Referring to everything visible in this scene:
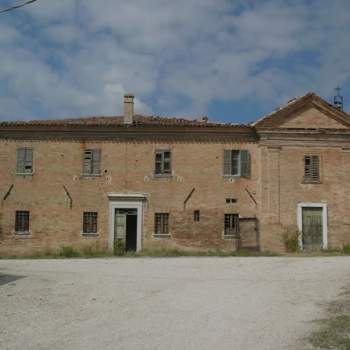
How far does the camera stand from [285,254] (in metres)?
22.4

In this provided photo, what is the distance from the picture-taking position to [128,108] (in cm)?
2417

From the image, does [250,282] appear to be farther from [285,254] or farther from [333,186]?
[333,186]

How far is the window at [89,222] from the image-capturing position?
2344cm

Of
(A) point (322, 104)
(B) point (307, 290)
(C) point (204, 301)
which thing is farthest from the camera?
(A) point (322, 104)

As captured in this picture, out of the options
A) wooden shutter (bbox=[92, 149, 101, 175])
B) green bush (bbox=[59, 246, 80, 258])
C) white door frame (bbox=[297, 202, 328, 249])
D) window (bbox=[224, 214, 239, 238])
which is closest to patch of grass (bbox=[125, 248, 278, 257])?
window (bbox=[224, 214, 239, 238])

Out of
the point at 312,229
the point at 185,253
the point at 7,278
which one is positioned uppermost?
the point at 312,229

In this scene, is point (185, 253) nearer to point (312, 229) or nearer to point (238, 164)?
point (238, 164)

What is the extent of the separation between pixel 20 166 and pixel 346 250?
1533 cm

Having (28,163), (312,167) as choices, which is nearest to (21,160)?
(28,163)

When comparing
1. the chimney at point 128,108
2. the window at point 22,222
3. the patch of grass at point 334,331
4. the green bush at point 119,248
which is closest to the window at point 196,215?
the green bush at point 119,248

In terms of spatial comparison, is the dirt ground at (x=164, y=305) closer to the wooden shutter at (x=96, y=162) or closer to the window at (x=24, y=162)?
the wooden shutter at (x=96, y=162)

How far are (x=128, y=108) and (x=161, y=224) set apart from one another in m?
5.69

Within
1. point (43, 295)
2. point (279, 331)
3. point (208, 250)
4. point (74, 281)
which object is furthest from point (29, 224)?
point (279, 331)

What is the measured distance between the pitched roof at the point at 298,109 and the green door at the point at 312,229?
4342 mm
